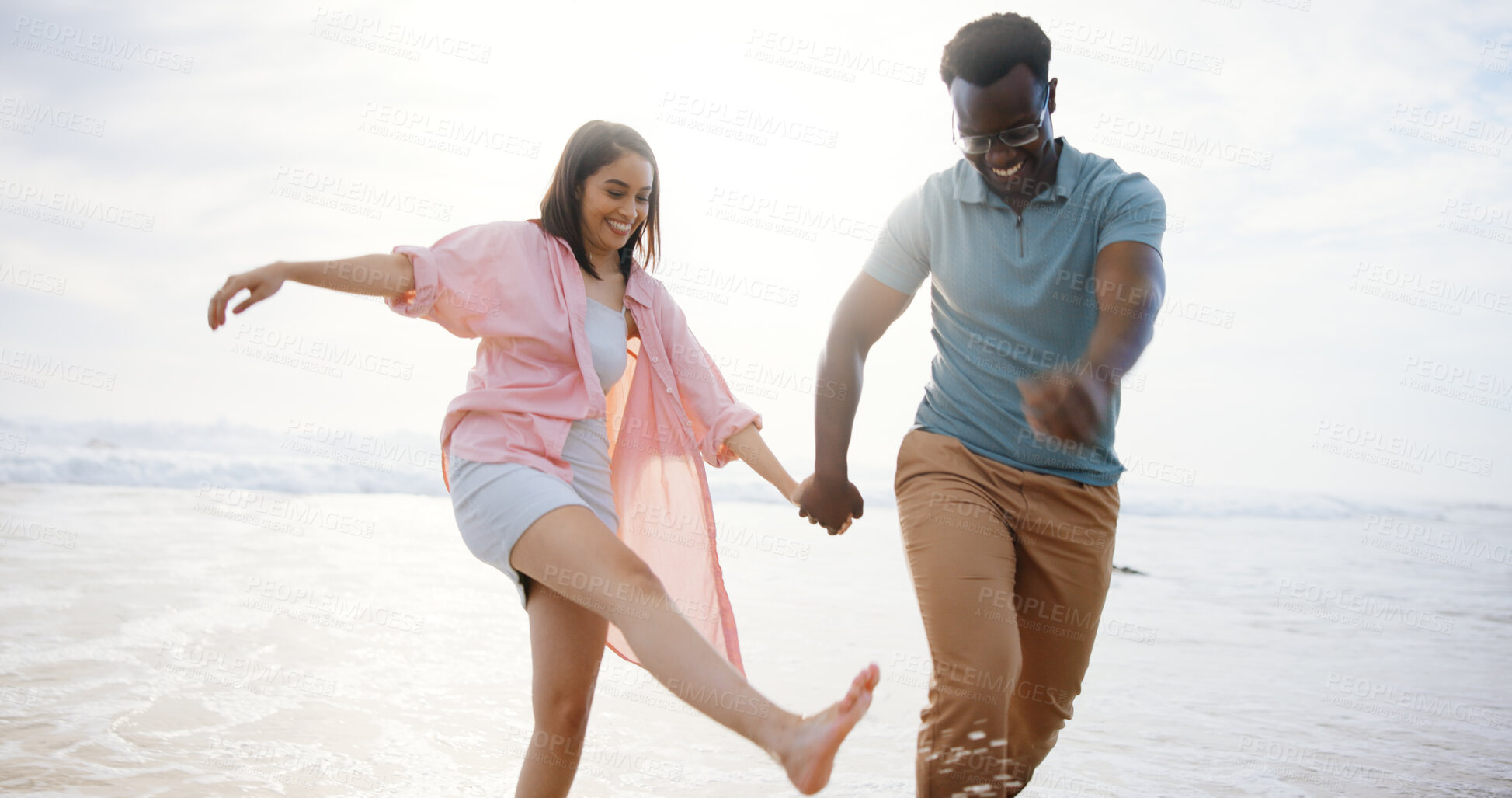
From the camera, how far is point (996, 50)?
8.51ft

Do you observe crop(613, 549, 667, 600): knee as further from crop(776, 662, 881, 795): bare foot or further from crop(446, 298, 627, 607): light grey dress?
crop(776, 662, 881, 795): bare foot

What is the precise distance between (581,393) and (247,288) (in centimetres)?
88

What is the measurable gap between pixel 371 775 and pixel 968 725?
2.39 m

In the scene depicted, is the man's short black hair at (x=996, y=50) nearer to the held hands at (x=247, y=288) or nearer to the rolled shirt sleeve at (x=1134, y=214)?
the rolled shirt sleeve at (x=1134, y=214)

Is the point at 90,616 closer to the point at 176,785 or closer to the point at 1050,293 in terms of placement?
the point at 176,785

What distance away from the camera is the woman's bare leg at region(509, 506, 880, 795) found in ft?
6.95

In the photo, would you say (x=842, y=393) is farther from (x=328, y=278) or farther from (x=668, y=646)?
(x=328, y=278)

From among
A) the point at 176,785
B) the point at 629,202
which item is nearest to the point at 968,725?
the point at 629,202

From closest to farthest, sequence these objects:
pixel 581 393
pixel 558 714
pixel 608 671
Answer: pixel 558 714 → pixel 581 393 → pixel 608 671

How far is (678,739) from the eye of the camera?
4.41 m

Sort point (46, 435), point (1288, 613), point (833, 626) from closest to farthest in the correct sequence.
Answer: point (833, 626) → point (1288, 613) → point (46, 435)

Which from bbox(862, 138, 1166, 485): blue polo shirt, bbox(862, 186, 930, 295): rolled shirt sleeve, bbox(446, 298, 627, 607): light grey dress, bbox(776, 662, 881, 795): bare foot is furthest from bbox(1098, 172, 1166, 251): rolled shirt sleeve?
bbox(446, 298, 627, 607): light grey dress

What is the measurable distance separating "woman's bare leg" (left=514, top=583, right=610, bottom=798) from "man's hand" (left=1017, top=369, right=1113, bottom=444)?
52.0 inches

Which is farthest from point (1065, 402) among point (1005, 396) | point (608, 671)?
point (608, 671)
